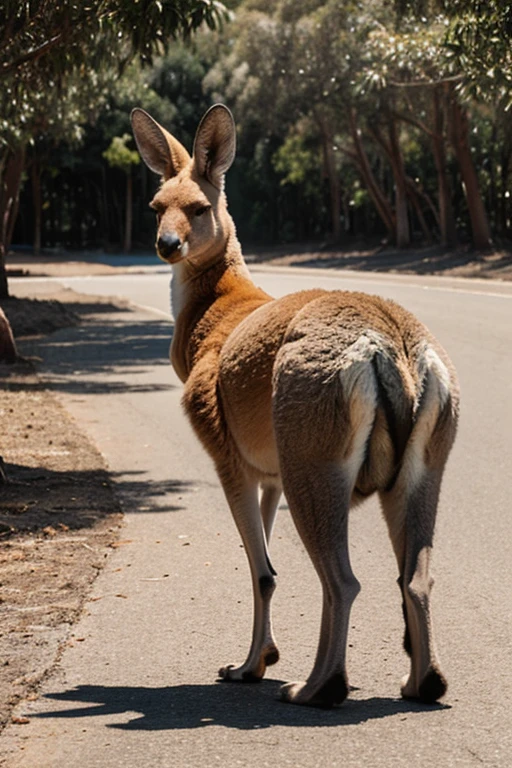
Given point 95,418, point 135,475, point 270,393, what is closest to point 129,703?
point 270,393

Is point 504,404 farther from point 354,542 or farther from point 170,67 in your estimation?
point 170,67

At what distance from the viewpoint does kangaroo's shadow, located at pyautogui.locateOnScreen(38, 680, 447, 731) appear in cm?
484

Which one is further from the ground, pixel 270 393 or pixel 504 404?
pixel 270 393

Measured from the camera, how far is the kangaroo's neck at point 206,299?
6.03m

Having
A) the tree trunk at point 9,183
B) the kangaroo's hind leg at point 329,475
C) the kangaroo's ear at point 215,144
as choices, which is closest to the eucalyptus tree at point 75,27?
the kangaroo's ear at point 215,144

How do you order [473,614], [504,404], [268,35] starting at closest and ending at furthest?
[473,614] < [504,404] < [268,35]

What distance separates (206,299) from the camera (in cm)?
622

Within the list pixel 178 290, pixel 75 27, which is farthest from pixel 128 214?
pixel 178 290

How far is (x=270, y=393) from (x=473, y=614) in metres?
1.84

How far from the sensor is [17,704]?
525cm

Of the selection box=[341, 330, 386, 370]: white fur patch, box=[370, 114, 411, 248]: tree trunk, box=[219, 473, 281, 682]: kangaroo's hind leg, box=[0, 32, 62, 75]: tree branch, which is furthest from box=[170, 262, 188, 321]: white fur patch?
box=[370, 114, 411, 248]: tree trunk

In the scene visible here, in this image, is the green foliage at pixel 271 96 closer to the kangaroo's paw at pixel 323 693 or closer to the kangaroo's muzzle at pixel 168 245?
the kangaroo's muzzle at pixel 168 245

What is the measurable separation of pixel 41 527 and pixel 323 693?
13.3ft

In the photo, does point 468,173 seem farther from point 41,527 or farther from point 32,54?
point 41,527
